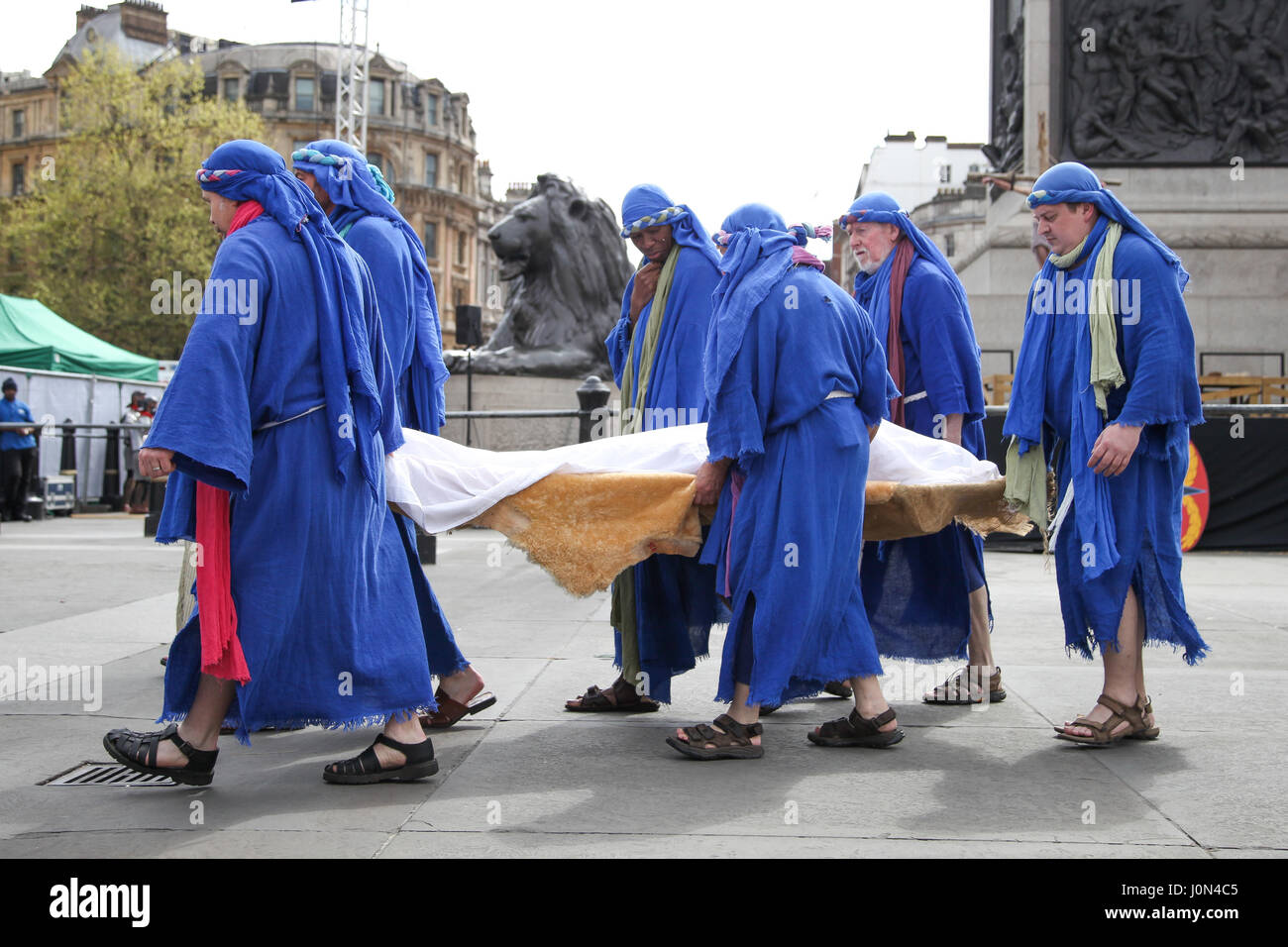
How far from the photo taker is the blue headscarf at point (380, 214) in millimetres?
5078

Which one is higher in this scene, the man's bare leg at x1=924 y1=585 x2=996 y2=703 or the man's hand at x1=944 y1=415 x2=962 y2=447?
the man's hand at x1=944 y1=415 x2=962 y2=447

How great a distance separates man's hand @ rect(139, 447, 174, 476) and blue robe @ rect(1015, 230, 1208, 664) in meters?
3.07

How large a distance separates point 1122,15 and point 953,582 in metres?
15.8

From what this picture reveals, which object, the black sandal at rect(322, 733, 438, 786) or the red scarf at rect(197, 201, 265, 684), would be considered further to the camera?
the black sandal at rect(322, 733, 438, 786)

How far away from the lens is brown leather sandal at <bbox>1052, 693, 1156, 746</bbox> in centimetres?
464

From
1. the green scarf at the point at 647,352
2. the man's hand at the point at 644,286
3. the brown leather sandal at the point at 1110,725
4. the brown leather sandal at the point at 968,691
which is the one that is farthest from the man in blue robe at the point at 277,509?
the brown leather sandal at the point at 968,691

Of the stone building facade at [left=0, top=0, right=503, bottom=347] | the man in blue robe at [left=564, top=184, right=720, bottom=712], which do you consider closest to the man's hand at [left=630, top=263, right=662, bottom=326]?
the man in blue robe at [left=564, top=184, right=720, bottom=712]

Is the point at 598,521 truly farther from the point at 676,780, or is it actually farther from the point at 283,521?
the point at 283,521

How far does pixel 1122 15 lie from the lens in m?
18.7

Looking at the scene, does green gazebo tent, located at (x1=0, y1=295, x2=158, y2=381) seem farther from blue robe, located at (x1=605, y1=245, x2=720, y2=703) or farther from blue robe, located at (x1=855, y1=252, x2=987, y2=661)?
blue robe, located at (x1=855, y1=252, x2=987, y2=661)

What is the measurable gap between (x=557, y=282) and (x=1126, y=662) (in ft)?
44.8

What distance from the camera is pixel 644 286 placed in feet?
18.9
